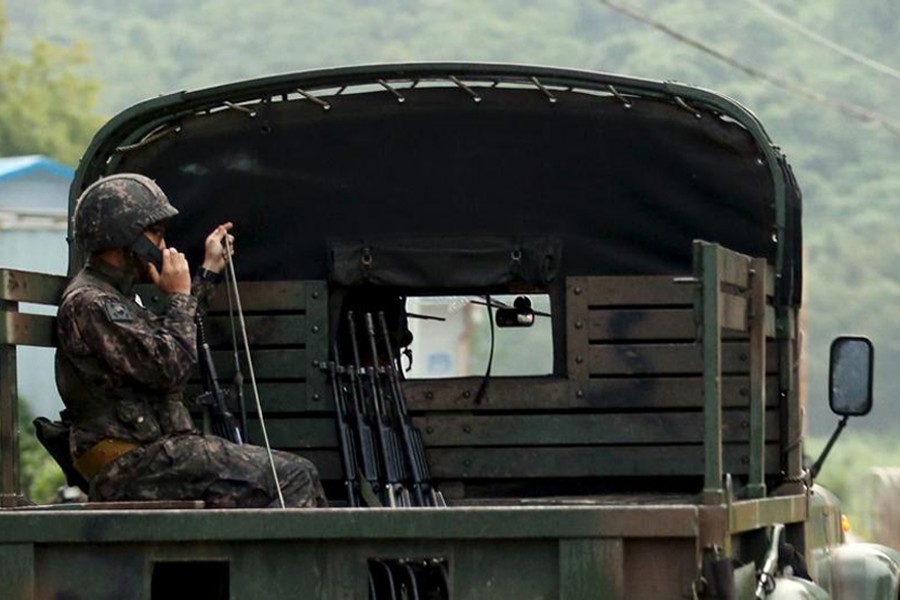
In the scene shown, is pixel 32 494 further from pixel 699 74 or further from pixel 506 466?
pixel 699 74

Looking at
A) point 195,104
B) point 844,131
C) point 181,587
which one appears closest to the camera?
point 181,587

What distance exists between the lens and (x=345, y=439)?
873 cm

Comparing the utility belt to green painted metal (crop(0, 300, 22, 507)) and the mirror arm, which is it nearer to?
green painted metal (crop(0, 300, 22, 507))

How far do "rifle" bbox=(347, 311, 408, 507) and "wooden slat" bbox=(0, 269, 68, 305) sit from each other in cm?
121

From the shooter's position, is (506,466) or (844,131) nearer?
(506,466)

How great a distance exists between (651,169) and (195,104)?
170 cm

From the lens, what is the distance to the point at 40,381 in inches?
983

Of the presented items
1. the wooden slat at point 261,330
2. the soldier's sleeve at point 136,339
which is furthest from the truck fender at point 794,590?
the wooden slat at point 261,330

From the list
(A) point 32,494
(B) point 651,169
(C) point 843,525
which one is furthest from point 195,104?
(A) point 32,494

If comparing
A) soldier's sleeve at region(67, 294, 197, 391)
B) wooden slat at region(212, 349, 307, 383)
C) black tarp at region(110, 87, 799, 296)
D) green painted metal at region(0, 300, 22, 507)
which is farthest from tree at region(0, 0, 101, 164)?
soldier's sleeve at region(67, 294, 197, 391)

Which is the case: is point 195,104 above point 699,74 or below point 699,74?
below

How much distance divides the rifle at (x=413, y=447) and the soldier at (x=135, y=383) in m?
0.82

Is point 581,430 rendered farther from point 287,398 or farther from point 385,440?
point 287,398

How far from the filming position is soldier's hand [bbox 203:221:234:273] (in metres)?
8.53
